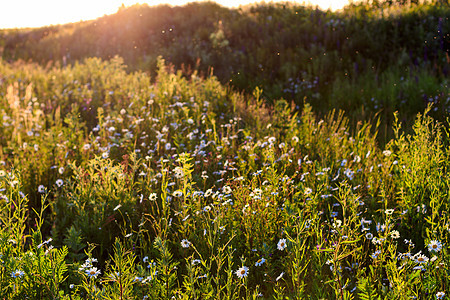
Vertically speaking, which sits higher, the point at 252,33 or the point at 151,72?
the point at 252,33

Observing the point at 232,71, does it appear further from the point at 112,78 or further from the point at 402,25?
the point at 402,25

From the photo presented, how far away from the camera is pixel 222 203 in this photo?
9.93 ft

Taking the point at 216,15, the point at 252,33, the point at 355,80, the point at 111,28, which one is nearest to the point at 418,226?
the point at 355,80

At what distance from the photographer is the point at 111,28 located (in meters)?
17.6

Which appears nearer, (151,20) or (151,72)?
(151,72)

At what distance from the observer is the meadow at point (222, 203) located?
2.14 m

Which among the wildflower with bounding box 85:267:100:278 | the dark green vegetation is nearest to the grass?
the wildflower with bounding box 85:267:100:278

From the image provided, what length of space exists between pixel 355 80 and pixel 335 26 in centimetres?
311

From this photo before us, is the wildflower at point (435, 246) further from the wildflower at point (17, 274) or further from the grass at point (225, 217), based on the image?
the wildflower at point (17, 274)

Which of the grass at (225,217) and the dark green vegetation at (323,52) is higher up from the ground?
the dark green vegetation at (323,52)

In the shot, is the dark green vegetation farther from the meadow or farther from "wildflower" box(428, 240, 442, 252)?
"wildflower" box(428, 240, 442, 252)

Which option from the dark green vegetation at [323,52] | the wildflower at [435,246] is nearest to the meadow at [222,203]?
the wildflower at [435,246]

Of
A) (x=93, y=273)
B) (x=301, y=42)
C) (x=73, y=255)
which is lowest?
(x=73, y=255)

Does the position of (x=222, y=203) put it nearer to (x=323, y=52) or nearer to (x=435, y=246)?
(x=435, y=246)
